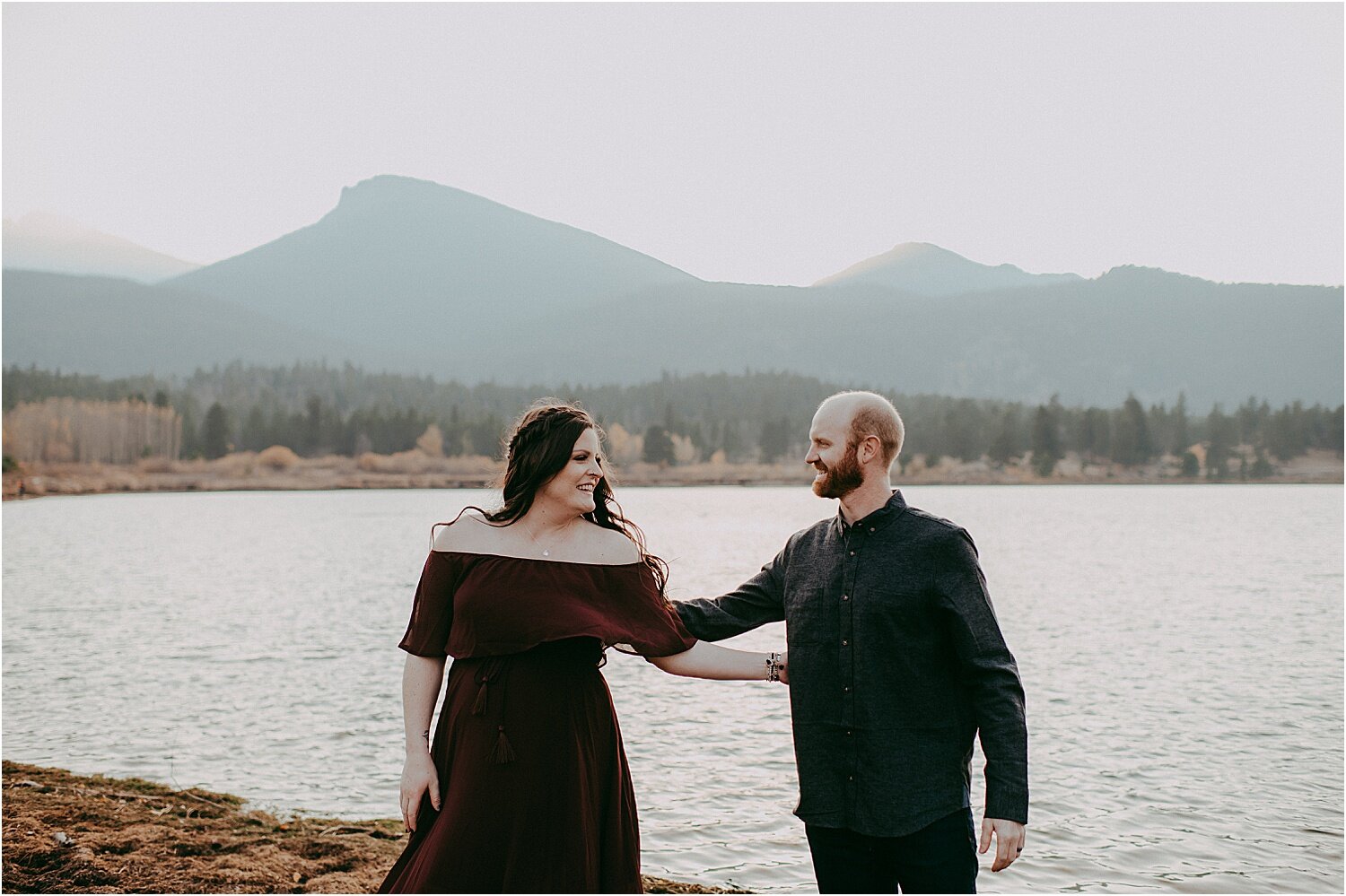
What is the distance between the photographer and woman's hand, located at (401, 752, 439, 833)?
3.62 m

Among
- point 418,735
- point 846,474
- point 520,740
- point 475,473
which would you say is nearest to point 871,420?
point 846,474

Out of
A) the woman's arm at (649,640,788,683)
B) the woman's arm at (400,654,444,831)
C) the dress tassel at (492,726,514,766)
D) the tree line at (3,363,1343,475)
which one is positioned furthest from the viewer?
the tree line at (3,363,1343,475)

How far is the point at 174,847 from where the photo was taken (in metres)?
6.86

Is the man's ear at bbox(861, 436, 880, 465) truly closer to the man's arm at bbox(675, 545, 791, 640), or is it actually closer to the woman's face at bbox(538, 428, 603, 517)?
the man's arm at bbox(675, 545, 791, 640)

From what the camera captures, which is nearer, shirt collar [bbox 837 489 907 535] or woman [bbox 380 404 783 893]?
woman [bbox 380 404 783 893]

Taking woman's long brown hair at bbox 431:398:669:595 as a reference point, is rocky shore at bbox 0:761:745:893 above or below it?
below

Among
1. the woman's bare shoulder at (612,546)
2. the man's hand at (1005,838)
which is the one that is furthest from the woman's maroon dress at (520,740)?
the man's hand at (1005,838)

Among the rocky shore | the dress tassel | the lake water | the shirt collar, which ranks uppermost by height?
the shirt collar

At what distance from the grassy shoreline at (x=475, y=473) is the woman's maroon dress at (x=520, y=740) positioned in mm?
105991

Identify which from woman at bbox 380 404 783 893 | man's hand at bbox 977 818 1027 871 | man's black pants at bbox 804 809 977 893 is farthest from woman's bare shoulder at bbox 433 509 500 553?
man's hand at bbox 977 818 1027 871

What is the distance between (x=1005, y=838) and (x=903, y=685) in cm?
55

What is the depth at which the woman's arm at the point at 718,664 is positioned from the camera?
416cm

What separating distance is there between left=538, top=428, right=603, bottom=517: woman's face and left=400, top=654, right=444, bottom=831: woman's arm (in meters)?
0.67

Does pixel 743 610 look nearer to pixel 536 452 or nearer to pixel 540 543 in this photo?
pixel 540 543
